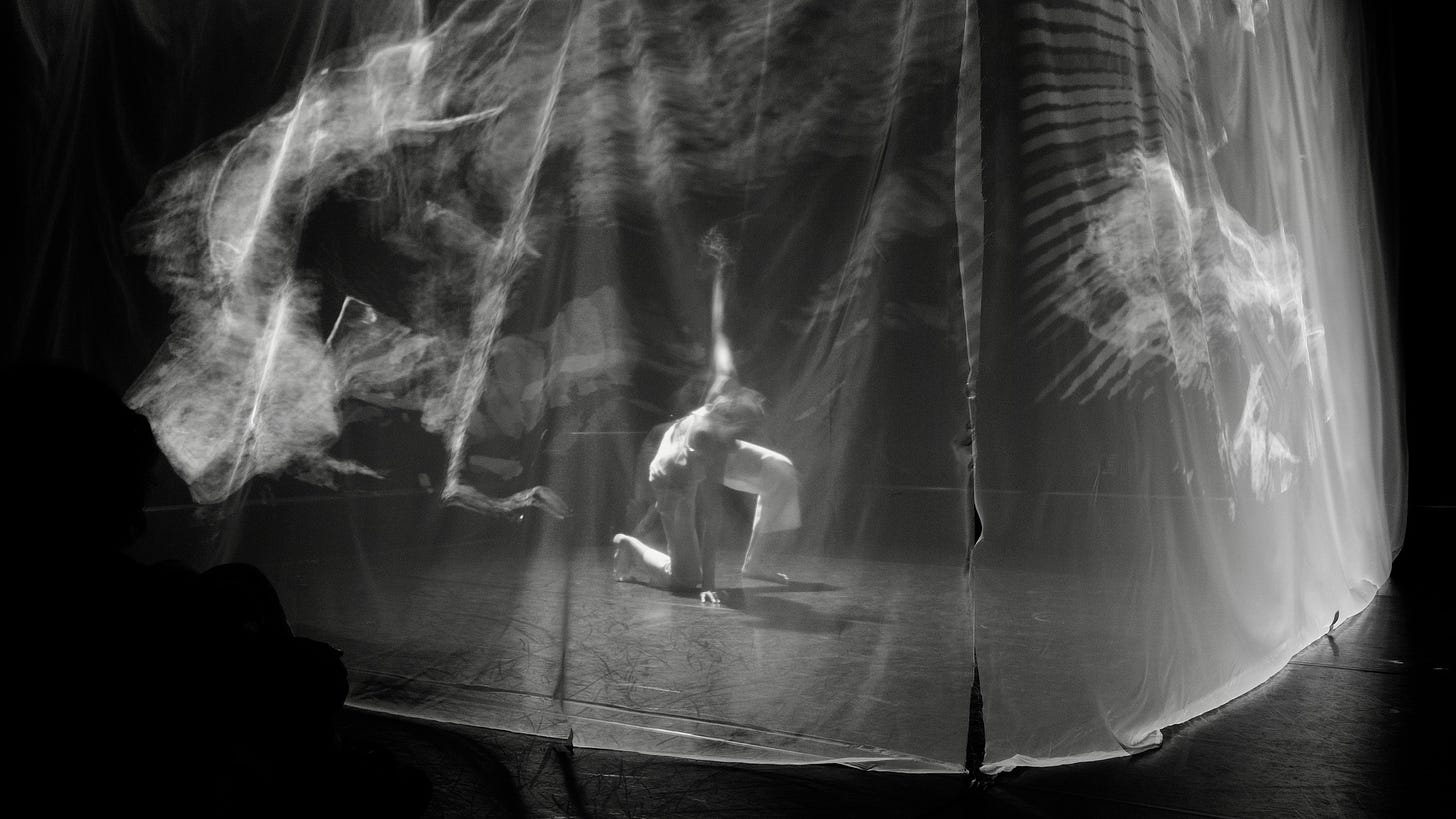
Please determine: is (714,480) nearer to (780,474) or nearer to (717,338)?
(780,474)

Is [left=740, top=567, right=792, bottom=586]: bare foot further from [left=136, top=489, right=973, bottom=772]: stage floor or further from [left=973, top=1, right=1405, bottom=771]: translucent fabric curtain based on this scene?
[left=973, top=1, right=1405, bottom=771]: translucent fabric curtain

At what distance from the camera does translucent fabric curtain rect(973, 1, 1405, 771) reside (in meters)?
1.78

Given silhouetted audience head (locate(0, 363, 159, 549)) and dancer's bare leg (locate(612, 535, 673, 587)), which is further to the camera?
dancer's bare leg (locate(612, 535, 673, 587))

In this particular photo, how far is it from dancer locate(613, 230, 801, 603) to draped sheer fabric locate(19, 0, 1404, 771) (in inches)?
1.1

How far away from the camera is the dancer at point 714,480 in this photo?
1863 millimetres

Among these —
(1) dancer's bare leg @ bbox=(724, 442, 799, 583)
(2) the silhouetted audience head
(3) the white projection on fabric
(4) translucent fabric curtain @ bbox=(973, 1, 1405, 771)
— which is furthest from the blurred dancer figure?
(2) the silhouetted audience head

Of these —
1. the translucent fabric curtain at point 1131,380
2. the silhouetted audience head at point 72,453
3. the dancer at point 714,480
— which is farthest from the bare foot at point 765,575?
the silhouetted audience head at point 72,453

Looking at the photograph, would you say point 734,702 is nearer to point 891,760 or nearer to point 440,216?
point 891,760

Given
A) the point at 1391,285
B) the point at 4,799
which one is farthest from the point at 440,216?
the point at 1391,285

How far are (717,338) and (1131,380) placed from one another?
852mm

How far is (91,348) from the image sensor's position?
272 centimetres

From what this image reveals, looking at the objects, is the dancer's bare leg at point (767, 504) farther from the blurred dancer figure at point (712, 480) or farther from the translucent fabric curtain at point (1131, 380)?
the translucent fabric curtain at point (1131, 380)

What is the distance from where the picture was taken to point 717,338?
1.94m

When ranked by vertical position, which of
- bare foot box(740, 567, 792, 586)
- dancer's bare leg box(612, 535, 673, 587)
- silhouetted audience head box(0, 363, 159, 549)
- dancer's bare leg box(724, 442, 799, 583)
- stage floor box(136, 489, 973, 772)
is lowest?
stage floor box(136, 489, 973, 772)
